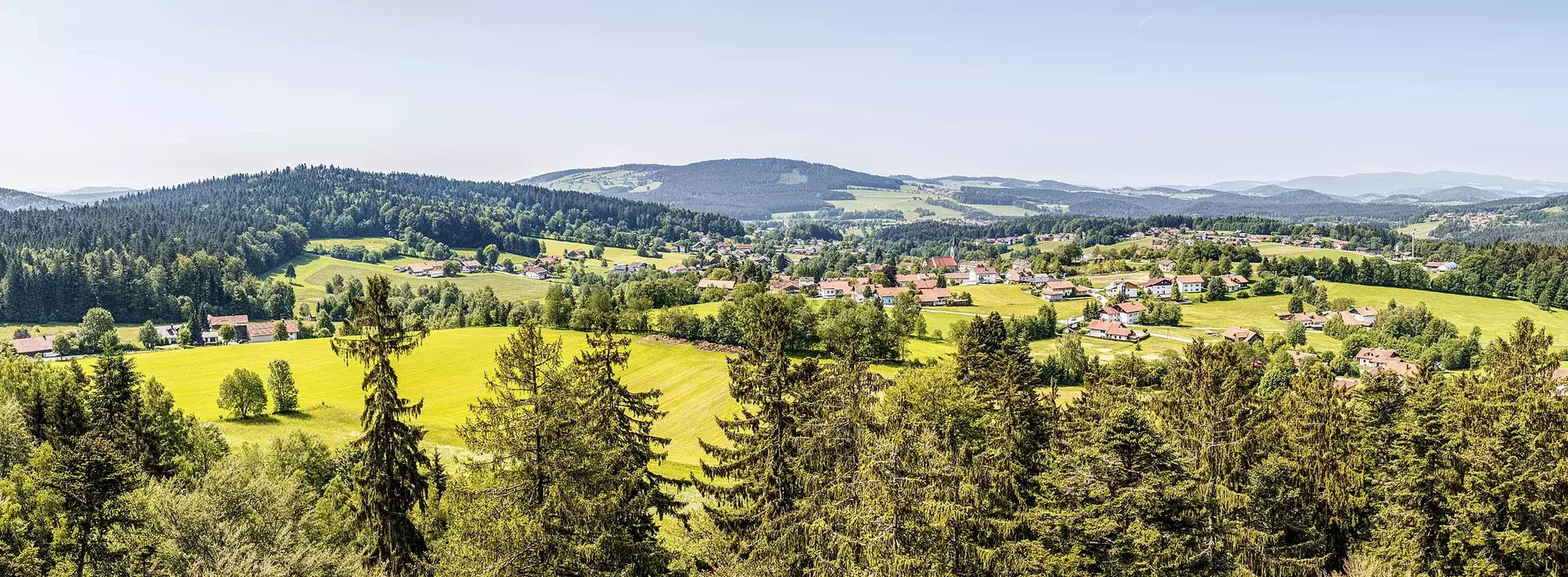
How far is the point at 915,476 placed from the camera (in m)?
15.2

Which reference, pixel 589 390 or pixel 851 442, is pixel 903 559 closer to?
pixel 851 442

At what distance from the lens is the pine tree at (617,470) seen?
17797mm

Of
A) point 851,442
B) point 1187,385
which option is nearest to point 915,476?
point 851,442

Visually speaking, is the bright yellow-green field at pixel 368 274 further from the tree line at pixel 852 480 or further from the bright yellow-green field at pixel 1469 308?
the bright yellow-green field at pixel 1469 308

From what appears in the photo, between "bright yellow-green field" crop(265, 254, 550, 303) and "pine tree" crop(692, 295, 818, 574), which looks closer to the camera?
"pine tree" crop(692, 295, 818, 574)

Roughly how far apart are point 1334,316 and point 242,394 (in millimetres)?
127746

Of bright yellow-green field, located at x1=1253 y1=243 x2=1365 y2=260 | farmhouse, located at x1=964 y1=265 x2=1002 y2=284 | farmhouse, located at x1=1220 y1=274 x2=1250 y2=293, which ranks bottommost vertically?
farmhouse, located at x1=964 y1=265 x2=1002 y2=284

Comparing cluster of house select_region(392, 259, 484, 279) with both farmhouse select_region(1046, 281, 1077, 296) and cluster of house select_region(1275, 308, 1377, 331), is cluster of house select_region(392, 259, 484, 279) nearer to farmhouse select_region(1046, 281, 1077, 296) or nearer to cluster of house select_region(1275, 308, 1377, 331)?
farmhouse select_region(1046, 281, 1077, 296)

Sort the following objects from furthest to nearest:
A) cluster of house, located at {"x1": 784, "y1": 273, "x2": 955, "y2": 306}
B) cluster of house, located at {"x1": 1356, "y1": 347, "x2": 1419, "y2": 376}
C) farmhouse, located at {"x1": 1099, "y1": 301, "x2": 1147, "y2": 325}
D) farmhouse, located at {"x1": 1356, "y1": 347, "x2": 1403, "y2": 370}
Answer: cluster of house, located at {"x1": 784, "y1": 273, "x2": 955, "y2": 306} → farmhouse, located at {"x1": 1099, "y1": 301, "x2": 1147, "y2": 325} → farmhouse, located at {"x1": 1356, "y1": 347, "x2": 1403, "y2": 370} → cluster of house, located at {"x1": 1356, "y1": 347, "x2": 1419, "y2": 376}

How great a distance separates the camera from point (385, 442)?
61.3 feet

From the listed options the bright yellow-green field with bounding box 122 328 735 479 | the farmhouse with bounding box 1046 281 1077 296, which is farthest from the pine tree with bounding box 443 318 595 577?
the farmhouse with bounding box 1046 281 1077 296

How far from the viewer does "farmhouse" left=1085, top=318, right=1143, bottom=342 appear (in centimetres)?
10219

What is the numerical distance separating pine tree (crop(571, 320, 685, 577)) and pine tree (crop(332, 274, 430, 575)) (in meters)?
4.15

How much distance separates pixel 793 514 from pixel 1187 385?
15.1 m
